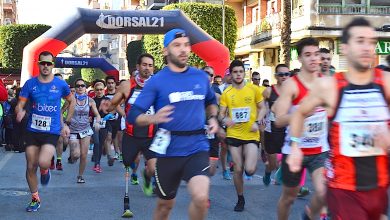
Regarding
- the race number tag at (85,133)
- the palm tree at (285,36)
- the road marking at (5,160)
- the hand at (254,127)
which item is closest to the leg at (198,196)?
the hand at (254,127)

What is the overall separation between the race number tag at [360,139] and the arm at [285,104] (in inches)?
55.7

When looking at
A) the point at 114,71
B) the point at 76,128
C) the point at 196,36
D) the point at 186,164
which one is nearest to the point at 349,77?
the point at 186,164

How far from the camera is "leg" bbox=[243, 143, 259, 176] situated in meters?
8.05

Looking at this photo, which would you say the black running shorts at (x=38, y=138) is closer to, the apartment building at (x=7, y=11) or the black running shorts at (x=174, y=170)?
the black running shorts at (x=174, y=170)

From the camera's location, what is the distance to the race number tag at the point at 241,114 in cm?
834

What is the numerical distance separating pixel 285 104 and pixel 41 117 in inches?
144

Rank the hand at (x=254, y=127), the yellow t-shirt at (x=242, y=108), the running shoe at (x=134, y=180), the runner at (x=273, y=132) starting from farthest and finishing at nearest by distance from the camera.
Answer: the running shoe at (x=134, y=180) < the runner at (x=273, y=132) < the yellow t-shirt at (x=242, y=108) < the hand at (x=254, y=127)

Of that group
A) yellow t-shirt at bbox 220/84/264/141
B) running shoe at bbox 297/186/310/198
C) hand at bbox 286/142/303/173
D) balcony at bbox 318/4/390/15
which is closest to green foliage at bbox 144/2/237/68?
balcony at bbox 318/4/390/15

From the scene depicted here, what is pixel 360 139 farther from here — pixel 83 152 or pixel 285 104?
pixel 83 152

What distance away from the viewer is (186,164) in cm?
533

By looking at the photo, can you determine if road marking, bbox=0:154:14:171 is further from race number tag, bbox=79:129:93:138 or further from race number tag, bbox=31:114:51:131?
race number tag, bbox=31:114:51:131

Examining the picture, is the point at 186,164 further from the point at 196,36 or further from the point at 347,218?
the point at 196,36

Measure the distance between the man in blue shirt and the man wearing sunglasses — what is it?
2.95 meters

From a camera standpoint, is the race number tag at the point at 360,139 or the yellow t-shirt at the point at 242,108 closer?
the race number tag at the point at 360,139
